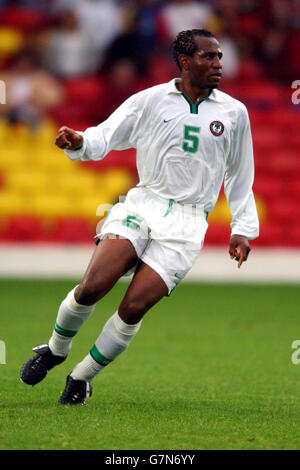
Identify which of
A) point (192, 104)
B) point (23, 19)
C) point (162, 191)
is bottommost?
point (162, 191)

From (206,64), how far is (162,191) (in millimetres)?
719

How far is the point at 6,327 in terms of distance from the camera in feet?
26.2

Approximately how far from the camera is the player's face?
16.4 feet

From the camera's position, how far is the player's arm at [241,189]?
5.12 m

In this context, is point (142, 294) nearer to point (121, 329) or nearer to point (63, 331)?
point (121, 329)

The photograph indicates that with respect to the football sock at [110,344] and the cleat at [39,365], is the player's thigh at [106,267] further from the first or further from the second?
the cleat at [39,365]

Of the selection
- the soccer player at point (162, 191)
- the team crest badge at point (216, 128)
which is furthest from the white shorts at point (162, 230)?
the team crest badge at point (216, 128)

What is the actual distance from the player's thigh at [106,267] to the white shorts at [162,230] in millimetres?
55

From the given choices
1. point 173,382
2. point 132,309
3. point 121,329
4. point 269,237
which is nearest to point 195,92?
point 132,309

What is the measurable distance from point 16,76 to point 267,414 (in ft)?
32.3

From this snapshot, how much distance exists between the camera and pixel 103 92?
14070 mm

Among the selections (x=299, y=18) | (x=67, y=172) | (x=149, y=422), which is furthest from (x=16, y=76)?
(x=149, y=422)

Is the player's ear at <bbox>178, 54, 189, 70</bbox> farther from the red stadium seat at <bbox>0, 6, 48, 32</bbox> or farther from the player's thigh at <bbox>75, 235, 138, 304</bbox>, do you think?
the red stadium seat at <bbox>0, 6, 48, 32</bbox>
